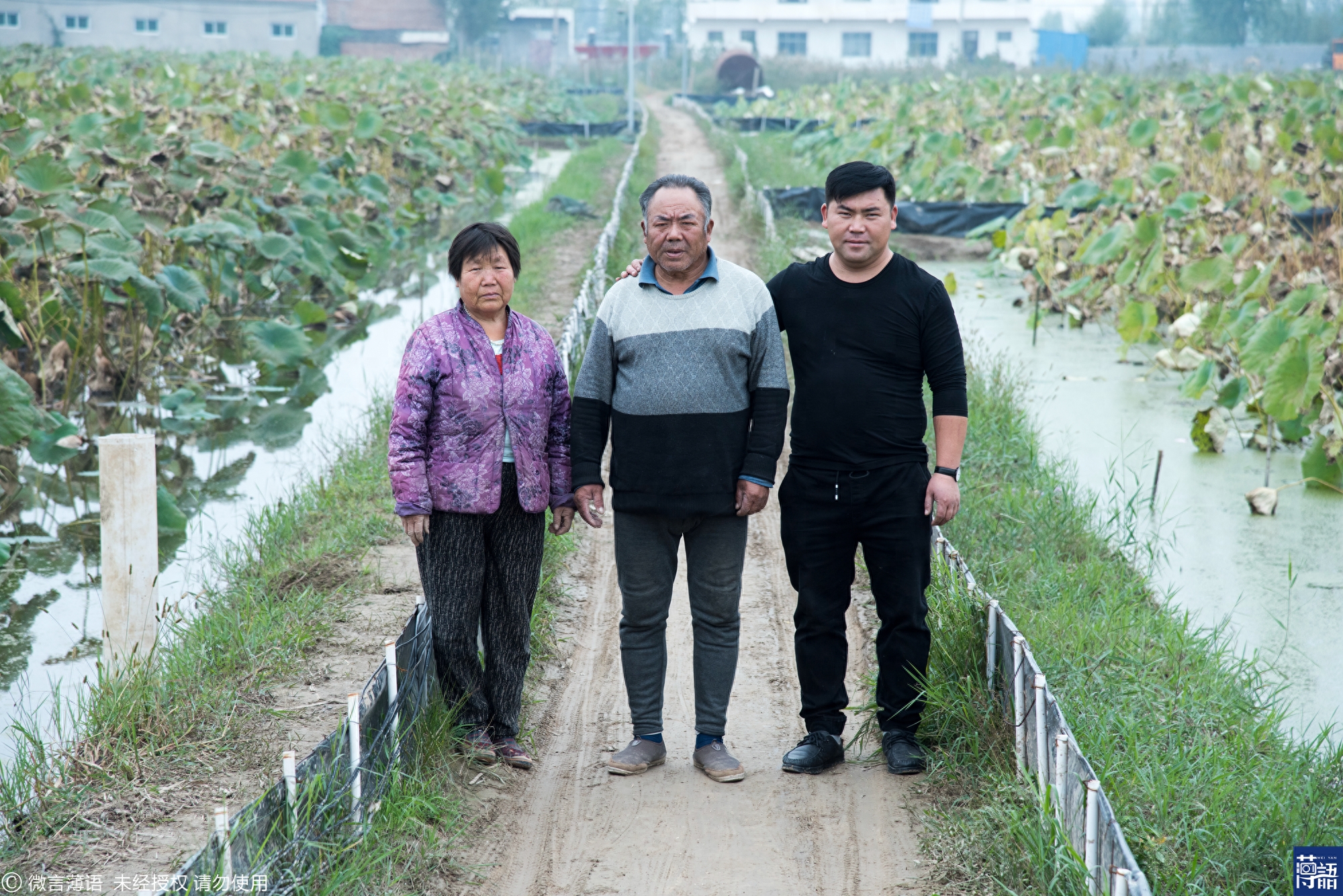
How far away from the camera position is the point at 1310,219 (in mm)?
14188

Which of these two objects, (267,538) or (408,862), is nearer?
(408,862)

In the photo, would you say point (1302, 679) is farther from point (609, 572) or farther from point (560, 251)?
point (560, 251)

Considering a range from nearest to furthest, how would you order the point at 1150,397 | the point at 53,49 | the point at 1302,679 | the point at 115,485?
the point at 115,485
the point at 1302,679
the point at 1150,397
the point at 53,49

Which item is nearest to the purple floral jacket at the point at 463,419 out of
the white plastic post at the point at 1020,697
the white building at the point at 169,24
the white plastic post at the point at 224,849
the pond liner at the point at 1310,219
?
the white plastic post at the point at 224,849

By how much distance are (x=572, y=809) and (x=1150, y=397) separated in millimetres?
6980

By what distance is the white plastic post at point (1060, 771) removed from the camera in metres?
2.98

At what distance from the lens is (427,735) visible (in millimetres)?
3604

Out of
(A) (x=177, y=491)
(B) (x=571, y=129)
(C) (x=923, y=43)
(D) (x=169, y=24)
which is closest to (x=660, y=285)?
(A) (x=177, y=491)

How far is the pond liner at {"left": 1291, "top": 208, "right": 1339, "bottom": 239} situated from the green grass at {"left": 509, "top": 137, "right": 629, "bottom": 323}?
26.7ft

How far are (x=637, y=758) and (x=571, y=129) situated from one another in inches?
1163

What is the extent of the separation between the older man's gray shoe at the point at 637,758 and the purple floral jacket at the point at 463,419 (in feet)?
2.81

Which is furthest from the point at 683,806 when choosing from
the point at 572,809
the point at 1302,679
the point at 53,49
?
the point at 53,49

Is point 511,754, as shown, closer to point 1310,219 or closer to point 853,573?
point 853,573

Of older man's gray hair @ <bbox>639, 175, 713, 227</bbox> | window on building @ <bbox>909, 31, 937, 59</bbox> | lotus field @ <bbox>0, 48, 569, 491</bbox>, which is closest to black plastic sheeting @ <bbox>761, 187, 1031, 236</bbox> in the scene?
lotus field @ <bbox>0, 48, 569, 491</bbox>
